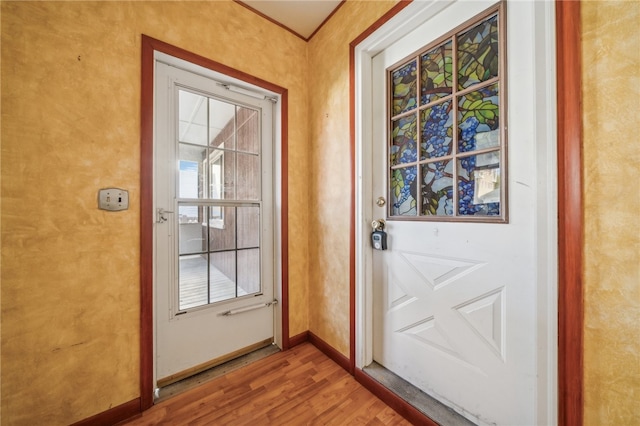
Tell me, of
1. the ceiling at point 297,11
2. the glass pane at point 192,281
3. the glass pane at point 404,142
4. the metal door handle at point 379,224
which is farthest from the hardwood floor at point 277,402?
the ceiling at point 297,11

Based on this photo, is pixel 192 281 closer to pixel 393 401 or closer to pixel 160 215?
pixel 160 215

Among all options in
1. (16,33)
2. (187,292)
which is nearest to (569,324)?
(187,292)

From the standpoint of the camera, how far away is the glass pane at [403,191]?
4.42ft

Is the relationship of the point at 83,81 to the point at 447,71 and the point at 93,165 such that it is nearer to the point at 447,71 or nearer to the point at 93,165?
the point at 93,165

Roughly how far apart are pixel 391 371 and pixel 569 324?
3.25 ft

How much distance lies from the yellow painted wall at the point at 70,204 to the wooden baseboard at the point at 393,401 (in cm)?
132

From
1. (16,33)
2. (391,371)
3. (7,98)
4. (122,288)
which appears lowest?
(391,371)

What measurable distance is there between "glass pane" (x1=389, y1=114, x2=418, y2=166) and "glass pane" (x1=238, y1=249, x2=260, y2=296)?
1.27m

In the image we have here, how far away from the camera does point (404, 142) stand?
1397mm

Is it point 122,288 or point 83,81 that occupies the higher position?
point 83,81

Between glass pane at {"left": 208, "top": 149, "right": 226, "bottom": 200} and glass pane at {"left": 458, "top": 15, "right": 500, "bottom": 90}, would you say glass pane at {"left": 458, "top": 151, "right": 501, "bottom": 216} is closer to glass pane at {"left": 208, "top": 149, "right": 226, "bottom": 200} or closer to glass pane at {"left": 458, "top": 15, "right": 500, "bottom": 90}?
glass pane at {"left": 458, "top": 15, "right": 500, "bottom": 90}

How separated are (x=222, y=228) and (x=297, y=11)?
1736 mm

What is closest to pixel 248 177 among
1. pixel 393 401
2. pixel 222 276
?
pixel 222 276

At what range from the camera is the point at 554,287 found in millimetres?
838
